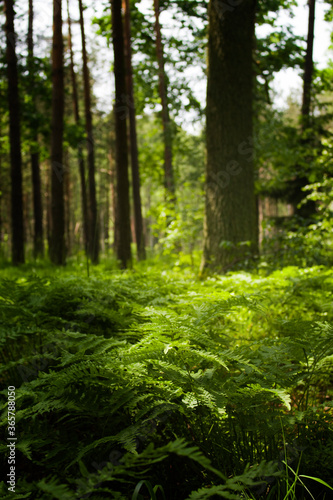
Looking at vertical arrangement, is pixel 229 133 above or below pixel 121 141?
below

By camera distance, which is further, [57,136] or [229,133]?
[57,136]

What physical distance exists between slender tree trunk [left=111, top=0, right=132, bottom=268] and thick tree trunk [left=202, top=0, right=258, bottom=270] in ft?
8.56

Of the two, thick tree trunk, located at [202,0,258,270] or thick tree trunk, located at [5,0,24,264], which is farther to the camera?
thick tree trunk, located at [5,0,24,264]

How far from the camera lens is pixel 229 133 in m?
6.05

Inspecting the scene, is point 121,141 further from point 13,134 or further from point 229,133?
point 13,134

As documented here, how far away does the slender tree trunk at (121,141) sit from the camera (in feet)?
26.7

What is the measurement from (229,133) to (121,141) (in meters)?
3.22

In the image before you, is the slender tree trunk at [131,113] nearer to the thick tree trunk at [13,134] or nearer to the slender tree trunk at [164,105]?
the slender tree trunk at [164,105]

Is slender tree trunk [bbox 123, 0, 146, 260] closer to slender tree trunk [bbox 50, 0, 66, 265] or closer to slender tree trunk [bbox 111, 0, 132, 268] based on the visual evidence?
slender tree trunk [bbox 50, 0, 66, 265]

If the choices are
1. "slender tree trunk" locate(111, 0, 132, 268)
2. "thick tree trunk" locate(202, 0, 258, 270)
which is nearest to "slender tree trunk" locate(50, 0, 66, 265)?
"slender tree trunk" locate(111, 0, 132, 268)

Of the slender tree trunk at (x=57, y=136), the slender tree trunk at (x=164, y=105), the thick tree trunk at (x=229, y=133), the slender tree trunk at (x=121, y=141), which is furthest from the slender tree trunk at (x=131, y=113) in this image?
the thick tree trunk at (x=229, y=133)

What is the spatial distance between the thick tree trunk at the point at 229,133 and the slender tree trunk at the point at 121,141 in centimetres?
261

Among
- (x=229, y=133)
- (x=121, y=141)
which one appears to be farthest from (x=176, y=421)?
(x=121, y=141)

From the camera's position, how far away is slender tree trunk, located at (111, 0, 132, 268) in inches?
320
